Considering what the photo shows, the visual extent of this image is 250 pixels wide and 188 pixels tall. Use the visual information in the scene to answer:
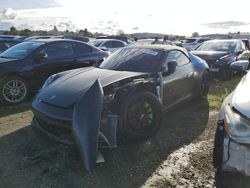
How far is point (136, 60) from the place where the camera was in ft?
17.1

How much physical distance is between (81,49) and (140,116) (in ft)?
14.2

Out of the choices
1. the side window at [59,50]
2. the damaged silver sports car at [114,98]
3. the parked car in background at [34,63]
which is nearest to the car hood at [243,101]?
the damaged silver sports car at [114,98]

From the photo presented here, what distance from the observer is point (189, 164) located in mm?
3816

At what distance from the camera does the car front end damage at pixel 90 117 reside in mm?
3336

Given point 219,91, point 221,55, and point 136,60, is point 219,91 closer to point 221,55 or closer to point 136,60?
point 221,55

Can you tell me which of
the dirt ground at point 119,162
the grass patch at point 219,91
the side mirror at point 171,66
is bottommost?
the grass patch at point 219,91

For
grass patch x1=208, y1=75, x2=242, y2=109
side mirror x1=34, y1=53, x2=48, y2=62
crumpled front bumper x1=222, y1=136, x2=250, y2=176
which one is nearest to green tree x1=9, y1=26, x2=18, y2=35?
side mirror x1=34, y1=53, x2=48, y2=62

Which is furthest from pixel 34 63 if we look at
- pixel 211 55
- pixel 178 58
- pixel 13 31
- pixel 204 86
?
pixel 13 31

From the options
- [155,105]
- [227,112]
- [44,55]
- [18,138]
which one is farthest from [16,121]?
[227,112]

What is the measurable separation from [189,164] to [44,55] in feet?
15.8

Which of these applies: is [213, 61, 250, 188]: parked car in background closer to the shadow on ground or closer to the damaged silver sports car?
the shadow on ground

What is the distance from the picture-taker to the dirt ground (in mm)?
3398

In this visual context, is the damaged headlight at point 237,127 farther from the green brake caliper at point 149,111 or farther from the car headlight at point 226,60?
the car headlight at point 226,60

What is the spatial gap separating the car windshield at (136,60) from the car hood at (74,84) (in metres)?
0.31
